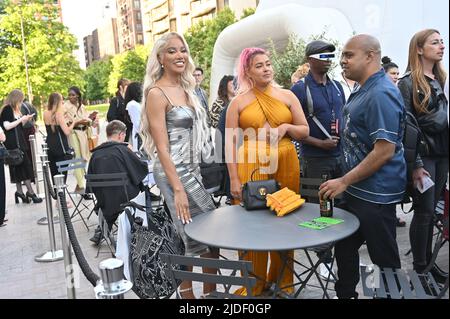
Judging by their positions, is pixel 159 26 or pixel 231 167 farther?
pixel 159 26

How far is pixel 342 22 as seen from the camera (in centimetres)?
1012

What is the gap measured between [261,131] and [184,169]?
0.61 metres

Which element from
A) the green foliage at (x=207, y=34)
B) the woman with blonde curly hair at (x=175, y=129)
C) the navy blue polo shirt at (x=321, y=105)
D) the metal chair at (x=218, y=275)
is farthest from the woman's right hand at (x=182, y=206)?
the green foliage at (x=207, y=34)

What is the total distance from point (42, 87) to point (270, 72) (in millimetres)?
16364

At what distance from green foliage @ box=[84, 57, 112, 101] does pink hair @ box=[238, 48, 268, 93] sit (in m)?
62.6

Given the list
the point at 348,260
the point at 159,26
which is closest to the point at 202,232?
A: the point at 348,260

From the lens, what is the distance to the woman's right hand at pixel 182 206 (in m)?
2.62

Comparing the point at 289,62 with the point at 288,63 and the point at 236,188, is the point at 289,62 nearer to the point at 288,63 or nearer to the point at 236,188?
the point at 288,63

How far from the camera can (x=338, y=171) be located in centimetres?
329

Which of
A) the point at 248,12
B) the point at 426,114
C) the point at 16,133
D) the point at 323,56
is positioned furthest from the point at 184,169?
the point at 248,12

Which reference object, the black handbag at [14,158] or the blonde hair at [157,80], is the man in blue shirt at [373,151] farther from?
the black handbag at [14,158]

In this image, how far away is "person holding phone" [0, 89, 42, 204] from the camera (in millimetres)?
6609

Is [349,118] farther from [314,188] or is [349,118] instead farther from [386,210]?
[314,188]

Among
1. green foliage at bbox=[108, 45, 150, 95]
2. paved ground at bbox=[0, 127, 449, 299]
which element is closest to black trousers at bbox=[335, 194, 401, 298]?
paved ground at bbox=[0, 127, 449, 299]
